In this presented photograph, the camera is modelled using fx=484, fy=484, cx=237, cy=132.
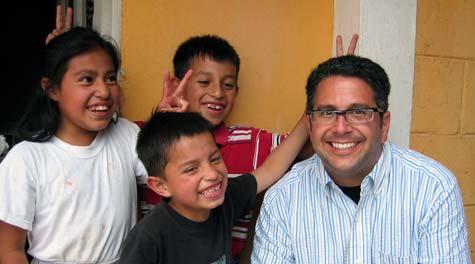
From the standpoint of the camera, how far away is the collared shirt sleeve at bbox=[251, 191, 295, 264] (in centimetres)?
194

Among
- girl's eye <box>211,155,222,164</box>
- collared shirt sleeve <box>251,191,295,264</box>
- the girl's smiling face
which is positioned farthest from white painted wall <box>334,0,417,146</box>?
the girl's smiling face

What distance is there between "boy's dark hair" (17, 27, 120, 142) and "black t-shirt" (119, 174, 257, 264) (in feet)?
1.82

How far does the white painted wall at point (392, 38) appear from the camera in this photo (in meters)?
2.49

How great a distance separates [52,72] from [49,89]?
0.08 metres

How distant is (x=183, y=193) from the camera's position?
5.84 ft

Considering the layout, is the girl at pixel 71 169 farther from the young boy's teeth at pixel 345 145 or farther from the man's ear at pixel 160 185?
the young boy's teeth at pixel 345 145

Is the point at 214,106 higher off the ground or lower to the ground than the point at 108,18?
lower

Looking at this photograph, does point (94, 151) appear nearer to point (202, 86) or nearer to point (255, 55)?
point (202, 86)

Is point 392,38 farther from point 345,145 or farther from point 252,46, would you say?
point 345,145

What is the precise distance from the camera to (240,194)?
202cm

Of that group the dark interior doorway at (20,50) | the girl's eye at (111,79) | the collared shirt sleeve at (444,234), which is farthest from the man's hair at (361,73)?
the dark interior doorway at (20,50)

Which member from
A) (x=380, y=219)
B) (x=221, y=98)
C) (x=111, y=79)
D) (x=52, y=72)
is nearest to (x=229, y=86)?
(x=221, y=98)

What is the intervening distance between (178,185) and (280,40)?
130 cm

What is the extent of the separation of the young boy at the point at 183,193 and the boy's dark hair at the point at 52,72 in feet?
1.21
